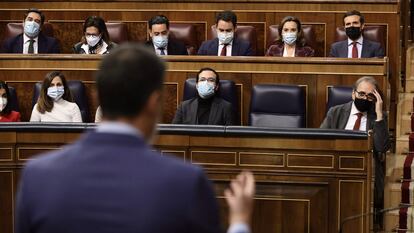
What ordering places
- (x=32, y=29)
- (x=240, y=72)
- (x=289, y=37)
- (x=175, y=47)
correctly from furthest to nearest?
(x=32, y=29)
(x=175, y=47)
(x=289, y=37)
(x=240, y=72)

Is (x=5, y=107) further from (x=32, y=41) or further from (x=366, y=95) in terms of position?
(x=366, y=95)

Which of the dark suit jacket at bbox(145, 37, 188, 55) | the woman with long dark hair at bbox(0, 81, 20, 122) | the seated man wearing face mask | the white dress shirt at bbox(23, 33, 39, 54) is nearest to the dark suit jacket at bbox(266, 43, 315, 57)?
the dark suit jacket at bbox(145, 37, 188, 55)

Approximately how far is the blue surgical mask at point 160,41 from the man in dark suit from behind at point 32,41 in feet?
1.79

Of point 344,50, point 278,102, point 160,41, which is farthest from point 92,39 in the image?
point 344,50

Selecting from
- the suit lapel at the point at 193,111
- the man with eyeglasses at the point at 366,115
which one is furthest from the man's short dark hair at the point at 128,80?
the suit lapel at the point at 193,111

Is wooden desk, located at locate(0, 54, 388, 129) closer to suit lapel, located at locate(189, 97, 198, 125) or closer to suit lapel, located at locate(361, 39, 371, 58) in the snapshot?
suit lapel, located at locate(189, 97, 198, 125)

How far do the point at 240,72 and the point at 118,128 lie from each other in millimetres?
3072

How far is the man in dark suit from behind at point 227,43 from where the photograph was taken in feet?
15.6

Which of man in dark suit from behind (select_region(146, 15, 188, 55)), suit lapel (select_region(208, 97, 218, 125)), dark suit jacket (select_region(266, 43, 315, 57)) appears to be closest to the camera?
suit lapel (select_region(208, 97, 218, 125))

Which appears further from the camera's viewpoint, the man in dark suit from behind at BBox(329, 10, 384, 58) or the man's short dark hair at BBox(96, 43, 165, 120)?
the man in dark suit from behind at BBox(329, 10, 384, 58)

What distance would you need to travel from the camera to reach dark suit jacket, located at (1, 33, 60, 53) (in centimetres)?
495

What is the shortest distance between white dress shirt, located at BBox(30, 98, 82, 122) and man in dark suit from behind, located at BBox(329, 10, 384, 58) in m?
1.38

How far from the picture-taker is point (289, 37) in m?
4.72

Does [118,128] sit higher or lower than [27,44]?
lower
